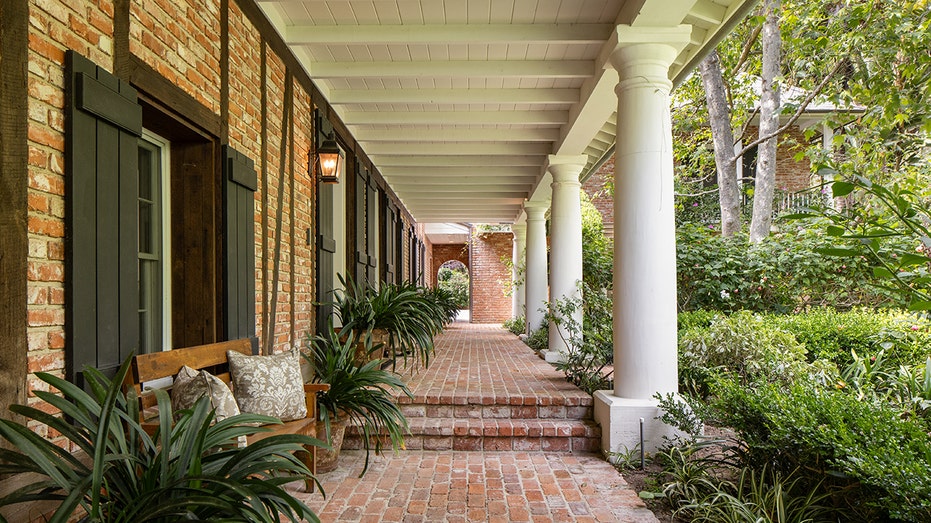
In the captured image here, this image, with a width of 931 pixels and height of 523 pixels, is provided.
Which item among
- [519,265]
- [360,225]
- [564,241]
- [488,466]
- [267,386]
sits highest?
[360,225]

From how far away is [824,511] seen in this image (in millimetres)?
2568

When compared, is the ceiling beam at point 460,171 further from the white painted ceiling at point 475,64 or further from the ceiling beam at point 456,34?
the ceiling beam at point 456,34

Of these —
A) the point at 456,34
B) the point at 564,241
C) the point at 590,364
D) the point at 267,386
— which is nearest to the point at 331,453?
the point at 267,386

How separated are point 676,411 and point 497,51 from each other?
9.31 feet

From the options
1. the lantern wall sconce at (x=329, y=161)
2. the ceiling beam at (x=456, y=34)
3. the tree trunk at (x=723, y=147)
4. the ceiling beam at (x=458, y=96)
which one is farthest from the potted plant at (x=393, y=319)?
the tree trunk at (x=723, y=147)

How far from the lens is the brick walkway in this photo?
295 centimetres

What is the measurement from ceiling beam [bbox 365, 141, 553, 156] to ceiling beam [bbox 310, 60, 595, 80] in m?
2.41

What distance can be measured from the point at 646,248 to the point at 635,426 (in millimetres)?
1137

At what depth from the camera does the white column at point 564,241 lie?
691 centimetres

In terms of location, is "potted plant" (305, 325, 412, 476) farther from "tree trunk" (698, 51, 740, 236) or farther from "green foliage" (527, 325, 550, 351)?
"tree trunk" (698, 51, 740, 236)

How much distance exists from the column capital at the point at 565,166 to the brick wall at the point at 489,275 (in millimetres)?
10064

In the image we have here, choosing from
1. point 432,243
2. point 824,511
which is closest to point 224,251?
point 824,511

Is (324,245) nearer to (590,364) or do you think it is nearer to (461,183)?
(590,364)

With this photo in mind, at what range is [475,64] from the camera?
4594mm
